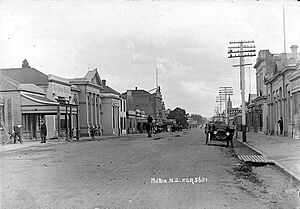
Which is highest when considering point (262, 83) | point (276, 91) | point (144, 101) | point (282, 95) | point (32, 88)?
point (262, 83)

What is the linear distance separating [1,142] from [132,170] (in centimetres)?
1956

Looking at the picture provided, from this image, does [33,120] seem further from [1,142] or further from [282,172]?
[282,172]

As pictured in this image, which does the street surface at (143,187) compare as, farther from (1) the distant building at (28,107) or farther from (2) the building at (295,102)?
(1) the distant building at (28,107)

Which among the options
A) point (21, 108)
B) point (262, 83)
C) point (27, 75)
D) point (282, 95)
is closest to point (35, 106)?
point (21, 108)

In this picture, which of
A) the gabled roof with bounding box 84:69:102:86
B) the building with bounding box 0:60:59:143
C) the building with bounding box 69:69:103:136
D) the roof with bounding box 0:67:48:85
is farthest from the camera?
the gabled roof with bounding box 84:69:102:86

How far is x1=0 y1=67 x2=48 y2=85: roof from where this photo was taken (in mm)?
45875

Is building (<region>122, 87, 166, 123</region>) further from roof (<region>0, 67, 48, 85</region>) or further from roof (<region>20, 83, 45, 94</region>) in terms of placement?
roof (<region>20, 83, 45, 94</region>)

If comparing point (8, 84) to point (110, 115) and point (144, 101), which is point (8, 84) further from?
point (144, 101)

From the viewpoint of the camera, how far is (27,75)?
4719cm

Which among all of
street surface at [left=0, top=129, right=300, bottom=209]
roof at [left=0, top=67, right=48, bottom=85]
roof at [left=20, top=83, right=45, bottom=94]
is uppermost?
roof at [left=0, top=67, right=48, bottom=85]

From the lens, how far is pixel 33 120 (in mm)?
40438

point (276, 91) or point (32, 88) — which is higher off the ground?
point (32, 88)

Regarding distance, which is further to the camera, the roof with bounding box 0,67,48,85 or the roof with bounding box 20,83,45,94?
the roof with bounding box 0,67,48,85

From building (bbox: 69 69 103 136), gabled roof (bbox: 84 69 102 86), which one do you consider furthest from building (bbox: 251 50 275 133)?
gabled roof (bbox: 84 69 102 86)
